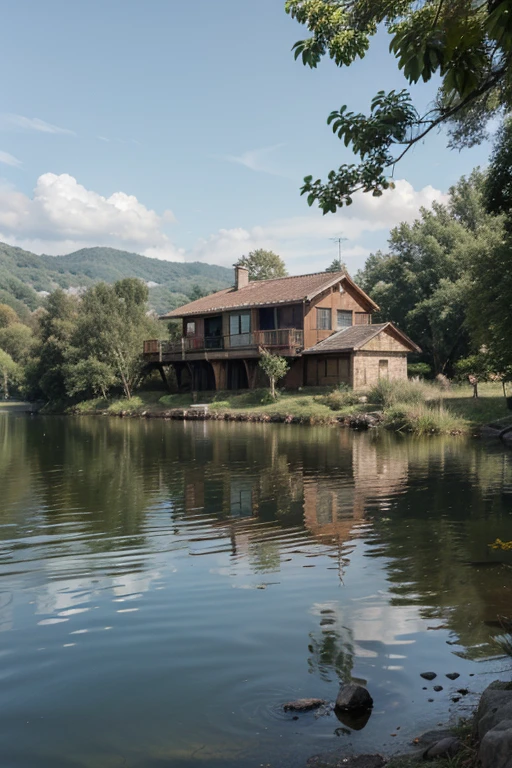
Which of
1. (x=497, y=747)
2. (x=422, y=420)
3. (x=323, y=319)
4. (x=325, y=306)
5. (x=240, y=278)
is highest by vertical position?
(x=240, y=278)

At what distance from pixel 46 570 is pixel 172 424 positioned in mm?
27197

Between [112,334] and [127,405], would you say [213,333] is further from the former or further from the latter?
[112,334]

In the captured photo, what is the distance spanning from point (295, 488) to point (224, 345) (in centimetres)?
2979

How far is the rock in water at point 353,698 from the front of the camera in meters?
4.73

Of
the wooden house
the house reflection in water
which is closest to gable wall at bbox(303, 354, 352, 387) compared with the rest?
the wooden house

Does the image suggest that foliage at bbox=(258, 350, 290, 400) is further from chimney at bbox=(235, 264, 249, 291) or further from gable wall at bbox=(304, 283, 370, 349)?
chimney at bbox=(235, 264, 249, 291)

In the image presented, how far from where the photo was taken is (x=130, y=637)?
6.30 meters

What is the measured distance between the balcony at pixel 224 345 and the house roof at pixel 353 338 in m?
1.31

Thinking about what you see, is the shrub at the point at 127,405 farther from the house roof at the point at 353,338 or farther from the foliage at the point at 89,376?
the house roof at the point at 353,338

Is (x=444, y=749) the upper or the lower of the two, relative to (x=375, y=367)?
lower

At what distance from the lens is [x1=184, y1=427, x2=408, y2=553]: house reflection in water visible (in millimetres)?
10992

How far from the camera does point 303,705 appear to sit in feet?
15.8

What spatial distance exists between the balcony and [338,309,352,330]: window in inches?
141

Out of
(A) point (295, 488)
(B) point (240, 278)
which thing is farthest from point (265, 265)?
(A) point (295, 488)
